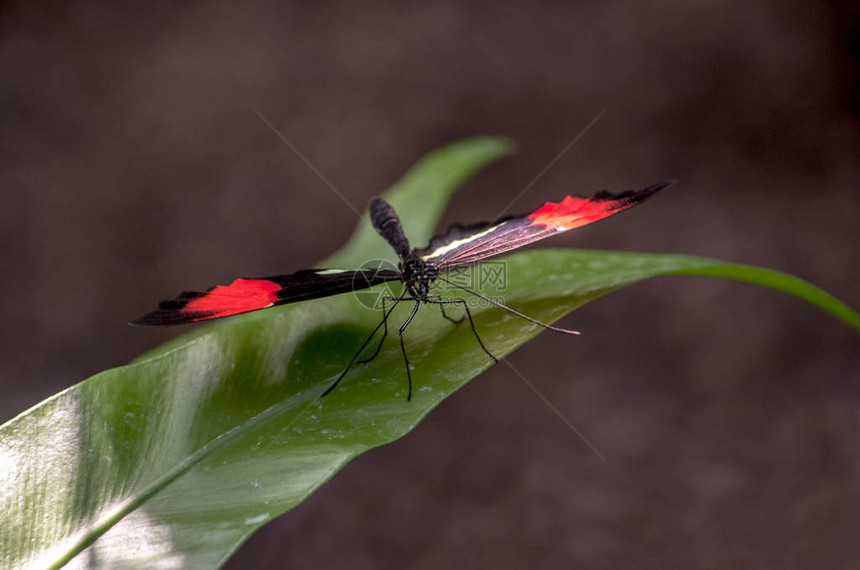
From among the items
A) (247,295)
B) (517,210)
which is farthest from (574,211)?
(517,210)

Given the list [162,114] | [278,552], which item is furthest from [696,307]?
[162,114]

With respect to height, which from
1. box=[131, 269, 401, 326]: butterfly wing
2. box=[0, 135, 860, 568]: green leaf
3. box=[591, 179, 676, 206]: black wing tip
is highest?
box=[131, 269, 401, 326]: butterfly wing

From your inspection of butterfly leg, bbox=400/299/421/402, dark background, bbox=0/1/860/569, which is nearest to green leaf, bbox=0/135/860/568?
butterfly leg, bbox=400/299/421/402

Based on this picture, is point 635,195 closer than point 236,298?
No

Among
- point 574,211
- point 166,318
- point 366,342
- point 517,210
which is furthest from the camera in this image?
point 517,210

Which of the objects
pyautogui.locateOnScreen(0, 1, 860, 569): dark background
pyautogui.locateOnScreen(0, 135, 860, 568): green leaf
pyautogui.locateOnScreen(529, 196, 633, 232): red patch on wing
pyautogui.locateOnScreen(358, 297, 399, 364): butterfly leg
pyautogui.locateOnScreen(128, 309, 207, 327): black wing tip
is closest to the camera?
pyautogui.locateOnScreen(0, 135, 860, 568): green leaf

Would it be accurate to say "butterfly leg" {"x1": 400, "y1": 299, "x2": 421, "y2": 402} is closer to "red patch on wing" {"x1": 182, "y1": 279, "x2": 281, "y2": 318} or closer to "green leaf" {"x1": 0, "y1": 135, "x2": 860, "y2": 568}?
"green leaf" {"x1": 0, "y1": 135, "x2": 860, "y2": 568}

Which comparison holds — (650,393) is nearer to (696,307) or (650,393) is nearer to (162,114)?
(696,307)

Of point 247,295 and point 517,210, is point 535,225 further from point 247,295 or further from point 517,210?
point 517,210
